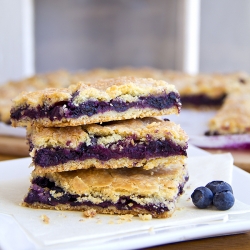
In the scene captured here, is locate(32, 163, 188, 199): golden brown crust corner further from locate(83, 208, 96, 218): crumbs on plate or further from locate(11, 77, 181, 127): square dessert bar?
locate(11, 77, 181, 127): square dessert bar

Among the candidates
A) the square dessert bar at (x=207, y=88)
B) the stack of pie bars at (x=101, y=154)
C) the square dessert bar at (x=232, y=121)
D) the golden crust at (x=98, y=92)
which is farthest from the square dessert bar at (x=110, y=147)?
the square dessert bar at (x=207, y=88)

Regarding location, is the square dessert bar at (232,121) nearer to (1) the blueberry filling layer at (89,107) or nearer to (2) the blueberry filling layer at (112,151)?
(1) the blueberry filling layer at (89,107)

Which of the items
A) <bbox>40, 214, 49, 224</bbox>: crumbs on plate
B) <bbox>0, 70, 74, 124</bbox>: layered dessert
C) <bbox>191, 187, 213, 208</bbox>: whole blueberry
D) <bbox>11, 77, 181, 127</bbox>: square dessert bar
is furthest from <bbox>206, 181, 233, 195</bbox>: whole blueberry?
<bbox>0, 70, 74, 124</bbox>: layered dessert

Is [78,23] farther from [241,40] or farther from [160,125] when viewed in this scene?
[160,125]

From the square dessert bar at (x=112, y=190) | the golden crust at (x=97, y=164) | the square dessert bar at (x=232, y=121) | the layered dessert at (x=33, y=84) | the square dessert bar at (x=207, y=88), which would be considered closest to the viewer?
the square dessert bar at (x=112, y=190)

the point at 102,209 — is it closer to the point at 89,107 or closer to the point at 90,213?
the point at 90,213

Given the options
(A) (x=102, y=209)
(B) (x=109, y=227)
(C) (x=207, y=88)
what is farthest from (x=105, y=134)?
(C) (x=207, y=88)

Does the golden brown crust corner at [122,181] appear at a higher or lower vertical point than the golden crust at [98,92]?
lower
